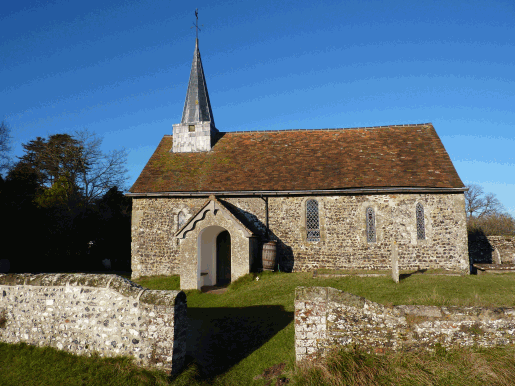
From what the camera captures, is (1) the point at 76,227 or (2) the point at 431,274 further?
(1) the point at 76,227

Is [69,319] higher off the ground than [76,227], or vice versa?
[76,227]

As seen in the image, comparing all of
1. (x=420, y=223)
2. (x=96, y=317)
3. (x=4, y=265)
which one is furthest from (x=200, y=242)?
(x=4, y=265)

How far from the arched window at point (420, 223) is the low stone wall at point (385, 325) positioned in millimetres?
10763

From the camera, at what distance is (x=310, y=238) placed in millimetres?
16859

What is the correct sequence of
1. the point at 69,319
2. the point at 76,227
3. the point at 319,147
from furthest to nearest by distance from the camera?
the point at 76,227 < the point at 319,147 < the point at 69,319

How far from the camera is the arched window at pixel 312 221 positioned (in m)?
16.8

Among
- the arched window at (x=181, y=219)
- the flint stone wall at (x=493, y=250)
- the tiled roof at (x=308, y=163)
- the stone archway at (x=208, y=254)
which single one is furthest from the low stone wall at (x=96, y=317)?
the flint stone wall at (x=493, y=250)

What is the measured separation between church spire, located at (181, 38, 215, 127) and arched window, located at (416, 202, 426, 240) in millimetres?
12206

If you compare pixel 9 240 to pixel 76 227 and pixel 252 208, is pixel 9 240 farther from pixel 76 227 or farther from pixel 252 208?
pixel 252 208

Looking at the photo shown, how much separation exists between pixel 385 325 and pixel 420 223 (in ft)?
38.4

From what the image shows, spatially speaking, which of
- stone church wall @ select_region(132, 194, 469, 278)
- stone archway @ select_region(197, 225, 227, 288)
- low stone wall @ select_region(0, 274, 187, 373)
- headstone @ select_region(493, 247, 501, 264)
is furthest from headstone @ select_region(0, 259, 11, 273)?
headstone @ select_region(493, 247, 501, 264)

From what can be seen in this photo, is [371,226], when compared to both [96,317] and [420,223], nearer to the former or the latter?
[420,223]

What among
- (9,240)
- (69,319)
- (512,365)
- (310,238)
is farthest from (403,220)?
(9,240)

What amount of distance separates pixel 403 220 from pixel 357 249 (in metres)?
2.48
